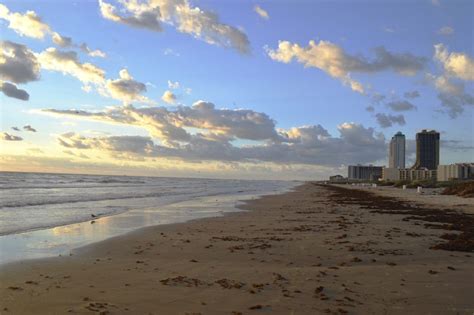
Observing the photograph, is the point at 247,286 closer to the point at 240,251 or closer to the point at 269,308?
the point at 269,308

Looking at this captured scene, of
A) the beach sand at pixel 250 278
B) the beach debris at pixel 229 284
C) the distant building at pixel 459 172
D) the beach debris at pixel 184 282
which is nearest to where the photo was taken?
the beach sand at pixel 250 278

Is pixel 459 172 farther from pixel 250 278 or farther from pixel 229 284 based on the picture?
pixel 229 284

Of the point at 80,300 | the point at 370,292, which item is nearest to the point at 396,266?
the point at 370,292

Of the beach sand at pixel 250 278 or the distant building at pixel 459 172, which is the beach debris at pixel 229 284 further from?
the distant building at pixel 459 172

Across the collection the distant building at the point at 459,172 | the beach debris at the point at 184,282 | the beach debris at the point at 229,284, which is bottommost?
the beach debris at the point at 184,282

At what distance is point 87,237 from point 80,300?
8470mm

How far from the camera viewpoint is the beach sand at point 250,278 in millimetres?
6520

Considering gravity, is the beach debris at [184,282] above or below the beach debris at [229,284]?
below

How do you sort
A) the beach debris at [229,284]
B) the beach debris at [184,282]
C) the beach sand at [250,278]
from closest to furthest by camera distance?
the beach sand at [250,278] → the beach debris at [229,284] → the beach debris at [184,282]

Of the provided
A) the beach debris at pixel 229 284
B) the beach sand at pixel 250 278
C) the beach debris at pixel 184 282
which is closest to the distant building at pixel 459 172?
the beach sand at pixel 250 278

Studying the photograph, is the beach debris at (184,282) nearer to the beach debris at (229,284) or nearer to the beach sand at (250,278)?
the beach sand at (250,278)

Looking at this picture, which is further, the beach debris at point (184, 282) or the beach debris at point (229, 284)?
the beach debris at point (184, 282)

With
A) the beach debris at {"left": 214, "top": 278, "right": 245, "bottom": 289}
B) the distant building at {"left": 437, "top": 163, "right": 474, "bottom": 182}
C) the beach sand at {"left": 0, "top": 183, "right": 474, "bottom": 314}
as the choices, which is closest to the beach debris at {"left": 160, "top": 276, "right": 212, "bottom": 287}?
the beach sand at {"left": 0, "top": 183, "right": 474, "bottom": 314}

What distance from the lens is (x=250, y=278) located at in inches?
324
